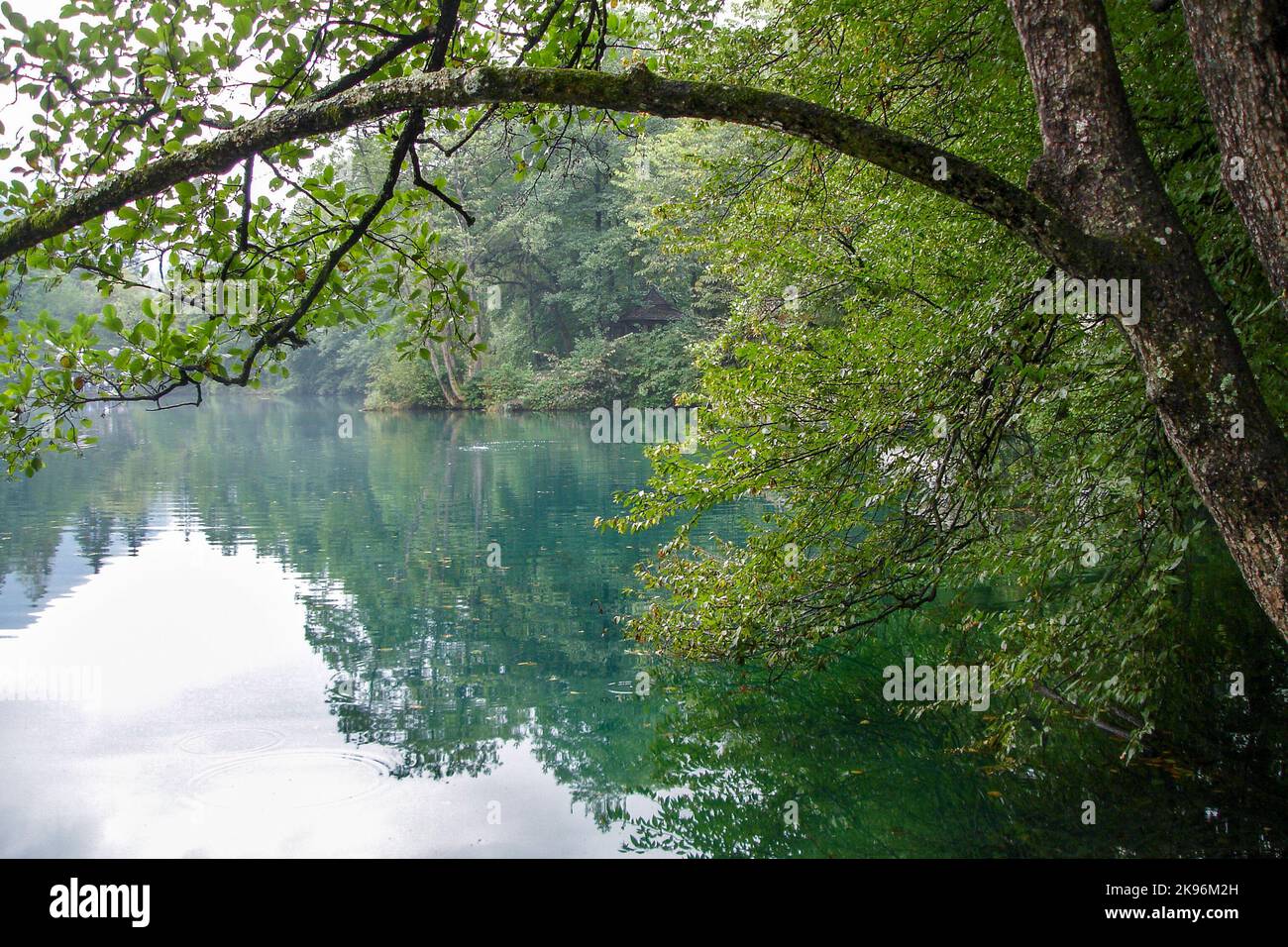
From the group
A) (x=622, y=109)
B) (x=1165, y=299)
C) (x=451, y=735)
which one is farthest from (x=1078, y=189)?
(x=451, y=735)

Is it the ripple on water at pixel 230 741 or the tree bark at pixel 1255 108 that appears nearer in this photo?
the tree bark at pixel 1255 108

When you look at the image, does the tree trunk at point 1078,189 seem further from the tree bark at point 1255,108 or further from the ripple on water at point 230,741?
the ripple on water at point 230,741

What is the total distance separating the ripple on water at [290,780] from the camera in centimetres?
732

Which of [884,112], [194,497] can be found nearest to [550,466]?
[194,497]

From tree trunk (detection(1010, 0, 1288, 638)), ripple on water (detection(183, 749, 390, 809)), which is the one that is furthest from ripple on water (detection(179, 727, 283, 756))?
tree trunk (detection(1010, 0, 1288, 638))

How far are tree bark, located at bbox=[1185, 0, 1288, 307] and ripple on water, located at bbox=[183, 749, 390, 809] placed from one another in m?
6.77

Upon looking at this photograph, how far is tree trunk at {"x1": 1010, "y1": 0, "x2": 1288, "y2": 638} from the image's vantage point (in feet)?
8.95

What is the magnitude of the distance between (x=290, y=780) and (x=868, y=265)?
21.5 ft

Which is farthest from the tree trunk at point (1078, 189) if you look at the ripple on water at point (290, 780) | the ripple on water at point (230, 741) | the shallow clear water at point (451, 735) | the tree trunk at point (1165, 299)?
the ripple on water at point (230, 741)

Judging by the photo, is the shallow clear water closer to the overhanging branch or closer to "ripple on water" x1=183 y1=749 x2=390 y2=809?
"ripple on water" x1=183 y1=749 x2=390 y2=809

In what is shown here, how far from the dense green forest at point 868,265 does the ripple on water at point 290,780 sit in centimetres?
270

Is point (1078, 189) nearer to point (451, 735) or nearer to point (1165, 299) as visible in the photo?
point (1165, 299)
